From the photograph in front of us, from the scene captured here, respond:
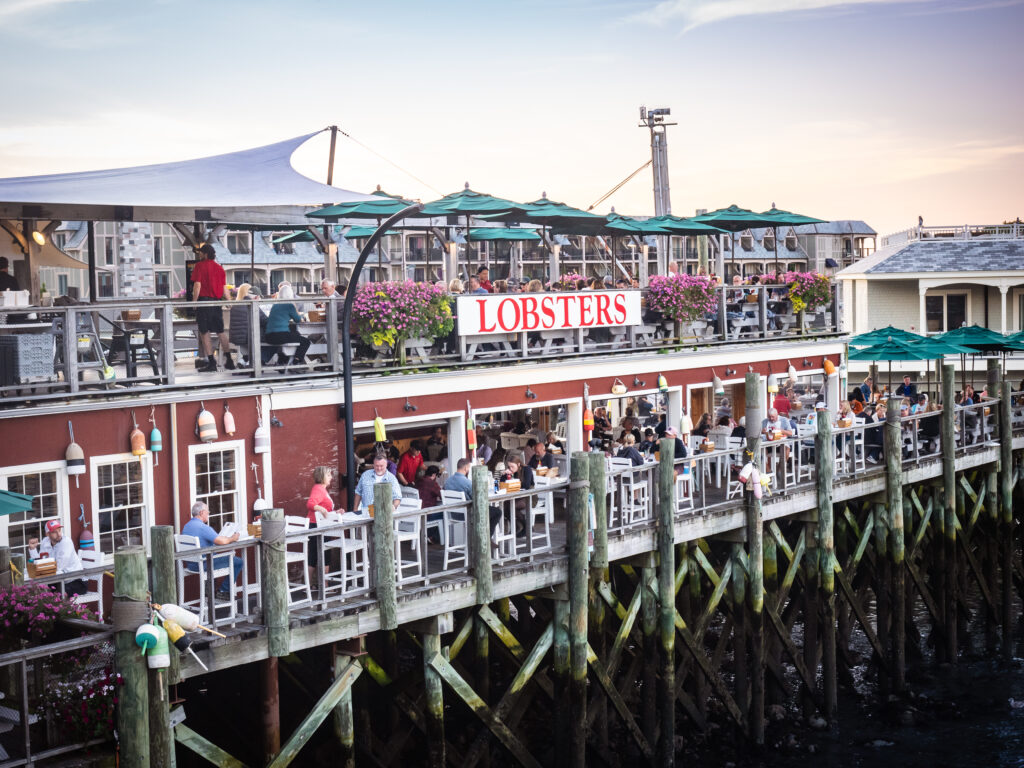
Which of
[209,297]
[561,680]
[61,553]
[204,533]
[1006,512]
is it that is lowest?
[561,680]

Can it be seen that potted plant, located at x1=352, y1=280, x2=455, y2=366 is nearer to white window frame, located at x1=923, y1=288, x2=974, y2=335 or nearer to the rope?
the rope

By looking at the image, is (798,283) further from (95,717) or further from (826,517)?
(95,717)

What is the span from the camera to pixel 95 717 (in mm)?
12031

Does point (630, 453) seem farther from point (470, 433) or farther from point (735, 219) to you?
point (735, 219)

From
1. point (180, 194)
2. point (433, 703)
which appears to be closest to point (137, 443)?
point (180, 194)

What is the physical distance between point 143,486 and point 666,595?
7.44m

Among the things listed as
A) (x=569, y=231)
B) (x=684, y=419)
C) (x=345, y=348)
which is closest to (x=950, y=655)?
(x=684, y=419)

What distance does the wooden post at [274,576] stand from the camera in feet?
44.1

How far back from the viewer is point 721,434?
78.2 feet

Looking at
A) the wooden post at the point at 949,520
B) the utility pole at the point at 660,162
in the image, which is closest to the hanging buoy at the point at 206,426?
the wooden post at the point at 949,520

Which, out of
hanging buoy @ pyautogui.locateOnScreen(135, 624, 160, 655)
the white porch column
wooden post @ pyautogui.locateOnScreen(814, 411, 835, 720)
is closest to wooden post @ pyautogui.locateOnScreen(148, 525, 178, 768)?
hanging buoy @ pyautogui.locateOnScreen(135, 624, 160, 655)

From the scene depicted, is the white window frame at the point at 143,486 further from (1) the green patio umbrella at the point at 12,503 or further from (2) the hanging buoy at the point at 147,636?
(2) the hanging buoy at the point at 147,636

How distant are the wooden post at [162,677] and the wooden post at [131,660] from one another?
0.32 ft

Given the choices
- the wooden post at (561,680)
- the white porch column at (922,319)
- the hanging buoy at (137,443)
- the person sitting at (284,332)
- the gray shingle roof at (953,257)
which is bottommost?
the wooden post at (561,680)
